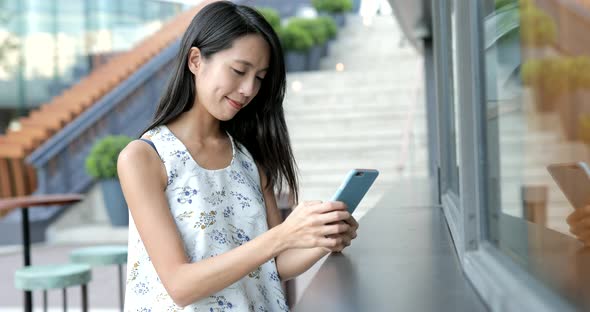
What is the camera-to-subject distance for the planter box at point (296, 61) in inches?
475

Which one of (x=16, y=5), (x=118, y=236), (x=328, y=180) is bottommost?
(x=118, y=236)

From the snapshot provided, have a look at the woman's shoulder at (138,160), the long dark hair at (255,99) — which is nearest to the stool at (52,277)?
the long dark hair at (255,99)

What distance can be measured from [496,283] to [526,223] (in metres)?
0.14

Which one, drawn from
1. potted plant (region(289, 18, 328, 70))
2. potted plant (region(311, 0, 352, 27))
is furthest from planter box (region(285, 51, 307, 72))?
potted plant (region(311, 0, 352, 27))

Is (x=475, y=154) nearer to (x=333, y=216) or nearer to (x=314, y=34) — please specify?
(x=333, y=216)

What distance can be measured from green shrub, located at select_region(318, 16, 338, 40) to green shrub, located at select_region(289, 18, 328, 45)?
0.68 ft

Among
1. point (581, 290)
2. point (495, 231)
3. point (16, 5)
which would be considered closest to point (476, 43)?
point (495, 231)

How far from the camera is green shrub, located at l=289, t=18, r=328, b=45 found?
1216 centimetres

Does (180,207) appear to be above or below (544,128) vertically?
below

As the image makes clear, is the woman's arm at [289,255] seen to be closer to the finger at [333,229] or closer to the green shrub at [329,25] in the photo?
the finger at [333,229]

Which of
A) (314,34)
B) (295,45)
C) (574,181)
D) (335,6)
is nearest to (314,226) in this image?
(574,181)

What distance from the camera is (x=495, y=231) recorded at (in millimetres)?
1179

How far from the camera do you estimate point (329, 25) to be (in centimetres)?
1275

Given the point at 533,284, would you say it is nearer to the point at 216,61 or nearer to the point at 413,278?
the point at 413,278
